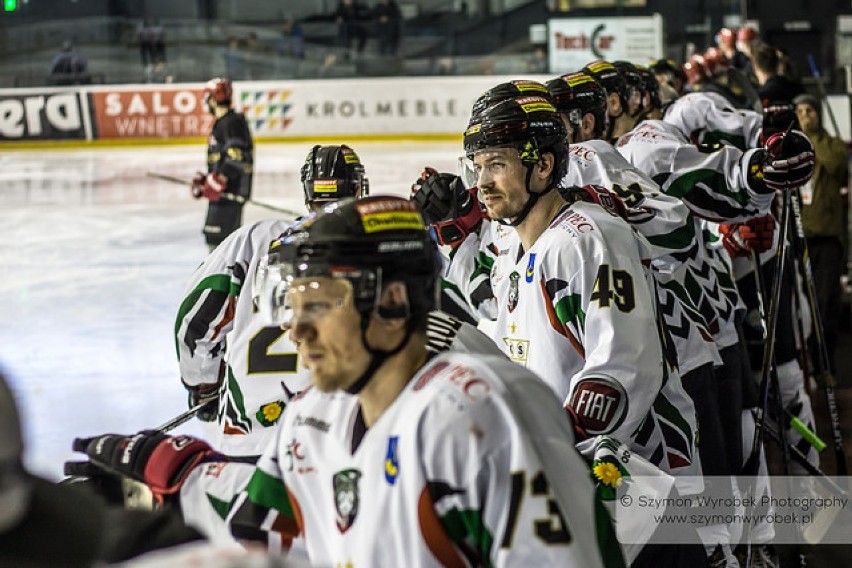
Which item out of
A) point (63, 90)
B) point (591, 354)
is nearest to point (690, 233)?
point (591, 354)

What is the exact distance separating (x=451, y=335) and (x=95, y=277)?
7694mm

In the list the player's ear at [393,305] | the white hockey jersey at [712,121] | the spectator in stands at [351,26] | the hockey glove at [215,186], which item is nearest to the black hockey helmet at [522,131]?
the player's ear at [393,305]

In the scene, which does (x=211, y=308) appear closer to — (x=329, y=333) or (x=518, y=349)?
(x=518, y=349)

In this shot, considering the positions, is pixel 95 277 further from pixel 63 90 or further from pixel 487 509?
pixel 63 90

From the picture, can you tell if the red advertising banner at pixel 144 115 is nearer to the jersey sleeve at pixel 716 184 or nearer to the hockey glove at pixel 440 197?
the jersey sleeve at pixel 716 184

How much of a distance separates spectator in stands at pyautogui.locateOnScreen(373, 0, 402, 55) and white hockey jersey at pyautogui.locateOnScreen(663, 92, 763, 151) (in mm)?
13492

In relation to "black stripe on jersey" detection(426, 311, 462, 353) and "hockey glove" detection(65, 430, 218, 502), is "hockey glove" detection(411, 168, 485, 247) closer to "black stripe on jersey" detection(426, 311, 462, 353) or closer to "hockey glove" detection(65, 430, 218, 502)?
"black stripe on jersey" detection(426, 311, 462, 353)

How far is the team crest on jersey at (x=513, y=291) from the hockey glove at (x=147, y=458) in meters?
1.24

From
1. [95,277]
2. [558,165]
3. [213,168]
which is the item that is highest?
[558,165]

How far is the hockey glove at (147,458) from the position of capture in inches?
77.6

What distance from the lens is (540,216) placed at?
3119 mm

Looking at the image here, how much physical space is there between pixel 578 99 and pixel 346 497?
2845 millimetres

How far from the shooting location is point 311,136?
18281mm

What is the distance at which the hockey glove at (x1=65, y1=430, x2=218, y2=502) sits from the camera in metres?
1.97
